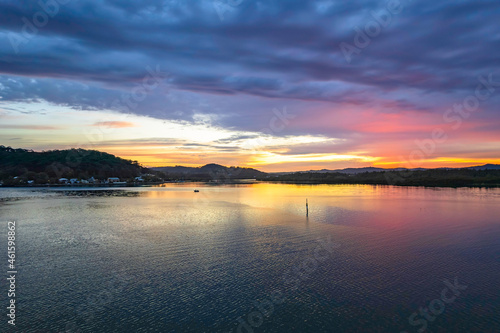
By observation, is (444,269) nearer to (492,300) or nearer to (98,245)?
(492,300)

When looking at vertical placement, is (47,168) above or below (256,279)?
above

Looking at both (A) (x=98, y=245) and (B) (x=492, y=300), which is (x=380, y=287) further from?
(A) (x=98, y=245)

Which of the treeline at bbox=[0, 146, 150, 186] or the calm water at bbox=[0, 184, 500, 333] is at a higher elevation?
the treeline at bbox=[0, 146, 150, 186]

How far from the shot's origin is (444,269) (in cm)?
1551

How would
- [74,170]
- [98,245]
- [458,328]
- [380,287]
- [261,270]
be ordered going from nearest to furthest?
[458,328], [380,287], [261,270], [98,245], [74,170]

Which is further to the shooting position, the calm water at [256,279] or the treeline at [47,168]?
the treeline at [47,168]

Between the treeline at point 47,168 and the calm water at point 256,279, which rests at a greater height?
the treeline at point 47,168

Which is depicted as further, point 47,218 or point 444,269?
point 47,218

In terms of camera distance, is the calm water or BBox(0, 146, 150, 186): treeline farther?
BBox(0, 146, 150, 186): treeline

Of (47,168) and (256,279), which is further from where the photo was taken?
(47,168)

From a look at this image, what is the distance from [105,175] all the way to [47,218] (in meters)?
168

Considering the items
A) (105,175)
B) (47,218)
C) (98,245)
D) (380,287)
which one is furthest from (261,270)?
(105,175)

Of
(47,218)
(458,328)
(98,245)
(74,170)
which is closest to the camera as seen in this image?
(458,328)

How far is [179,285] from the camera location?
13.4m
